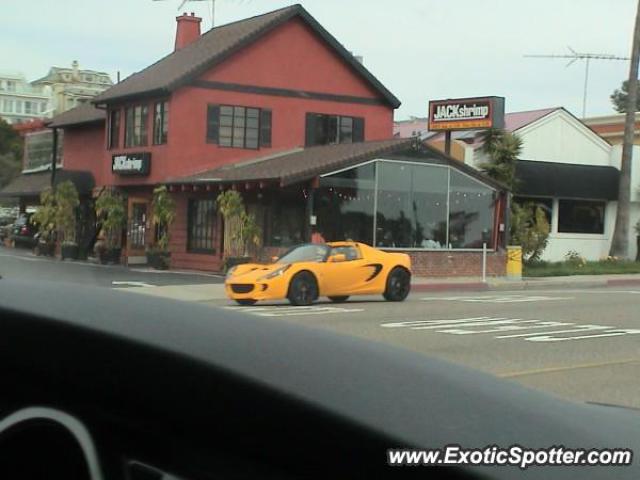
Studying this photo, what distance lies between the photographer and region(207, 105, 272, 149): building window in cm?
3141

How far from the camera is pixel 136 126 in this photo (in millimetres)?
33062

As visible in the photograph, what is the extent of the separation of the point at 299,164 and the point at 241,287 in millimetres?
10247

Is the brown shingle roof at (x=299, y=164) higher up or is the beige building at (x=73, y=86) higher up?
the beige building at (x=73, y=86)

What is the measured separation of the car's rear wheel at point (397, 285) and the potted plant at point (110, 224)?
15.4m

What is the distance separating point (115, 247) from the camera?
3278 centimetres

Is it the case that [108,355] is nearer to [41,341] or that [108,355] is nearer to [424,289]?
[41,341]

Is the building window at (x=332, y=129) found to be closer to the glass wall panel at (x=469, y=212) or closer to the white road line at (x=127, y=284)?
the glass wall panel at (x=469, y=212)

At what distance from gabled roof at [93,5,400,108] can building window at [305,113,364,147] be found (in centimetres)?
175

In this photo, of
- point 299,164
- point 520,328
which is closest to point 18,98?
point 299,164

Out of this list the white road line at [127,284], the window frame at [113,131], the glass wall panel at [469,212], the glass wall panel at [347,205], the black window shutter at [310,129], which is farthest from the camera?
the window frame at [113,131]

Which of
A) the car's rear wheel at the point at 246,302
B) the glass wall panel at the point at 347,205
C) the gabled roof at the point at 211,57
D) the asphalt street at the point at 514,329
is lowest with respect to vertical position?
the car's rear wheel at the point at 246,302

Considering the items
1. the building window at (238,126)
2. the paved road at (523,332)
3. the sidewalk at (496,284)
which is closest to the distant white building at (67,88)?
the building window at (238,126)

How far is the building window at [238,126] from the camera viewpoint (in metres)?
31.4

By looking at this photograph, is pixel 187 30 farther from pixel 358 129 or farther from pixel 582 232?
pixel 582 232
